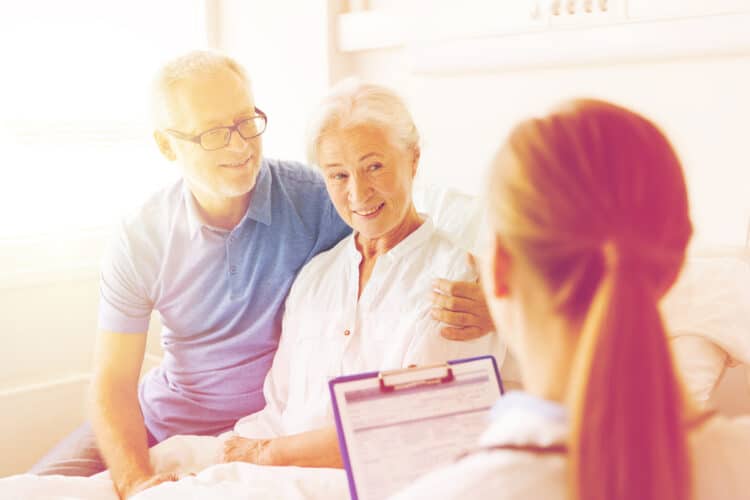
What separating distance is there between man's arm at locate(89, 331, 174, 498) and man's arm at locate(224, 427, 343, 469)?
0.23m

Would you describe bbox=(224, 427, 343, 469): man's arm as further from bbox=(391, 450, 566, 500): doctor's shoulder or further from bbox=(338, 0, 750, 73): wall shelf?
bbox=(338, 0, 750, 73): wall shelf

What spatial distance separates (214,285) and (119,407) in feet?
1.20

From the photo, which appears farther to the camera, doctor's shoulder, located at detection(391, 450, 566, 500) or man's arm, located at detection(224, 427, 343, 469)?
man's arm, located at detection(224, 427, 343, 469)

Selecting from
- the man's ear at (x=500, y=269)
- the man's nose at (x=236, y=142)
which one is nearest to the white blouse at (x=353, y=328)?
the man's nose at (x=236, y=142)

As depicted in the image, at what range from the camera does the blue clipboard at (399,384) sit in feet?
4.05

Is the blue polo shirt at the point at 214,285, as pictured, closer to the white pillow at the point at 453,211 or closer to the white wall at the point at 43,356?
the white pillow at the point at 453,211

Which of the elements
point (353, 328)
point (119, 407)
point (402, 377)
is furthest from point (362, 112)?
point (119, 407)

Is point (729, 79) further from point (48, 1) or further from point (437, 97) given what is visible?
point (48, 1)

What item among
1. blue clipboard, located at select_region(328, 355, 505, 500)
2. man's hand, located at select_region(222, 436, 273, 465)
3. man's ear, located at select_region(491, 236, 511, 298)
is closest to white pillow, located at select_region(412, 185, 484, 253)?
blue clipboard, located at select_region(328, 355, 505, 500)

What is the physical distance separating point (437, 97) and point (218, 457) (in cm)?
116

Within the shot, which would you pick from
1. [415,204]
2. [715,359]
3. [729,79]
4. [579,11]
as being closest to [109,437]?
[415,204]

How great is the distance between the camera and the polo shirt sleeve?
2.01 metres

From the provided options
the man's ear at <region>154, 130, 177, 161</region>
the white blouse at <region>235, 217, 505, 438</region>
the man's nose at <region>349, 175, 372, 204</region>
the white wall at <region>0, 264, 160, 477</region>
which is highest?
the man's ear at <region>154, 130, 177, 161</region>

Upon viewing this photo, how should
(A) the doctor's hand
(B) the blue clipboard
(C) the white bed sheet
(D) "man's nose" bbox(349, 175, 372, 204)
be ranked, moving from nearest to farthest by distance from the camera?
(B) the blue clipboard < (C) the white bed sheet < (A) the doctor's hand < (D) "man's nose" bbox(349, 175, 372, 204)
